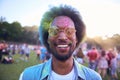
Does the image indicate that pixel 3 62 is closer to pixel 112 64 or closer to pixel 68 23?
pixel 112 64

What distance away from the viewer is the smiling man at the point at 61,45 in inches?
57.0

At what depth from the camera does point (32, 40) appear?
2111 millimetres

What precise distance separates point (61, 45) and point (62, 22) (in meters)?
0.15

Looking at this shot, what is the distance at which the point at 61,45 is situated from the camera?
4.72 feet

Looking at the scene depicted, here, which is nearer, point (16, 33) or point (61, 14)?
point (61, 14)

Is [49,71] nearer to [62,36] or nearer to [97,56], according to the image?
[62,36]

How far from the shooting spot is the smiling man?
145 cm

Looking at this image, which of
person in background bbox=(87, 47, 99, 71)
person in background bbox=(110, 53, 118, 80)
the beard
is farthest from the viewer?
person in background bbox=(110, 53, 118, 80)

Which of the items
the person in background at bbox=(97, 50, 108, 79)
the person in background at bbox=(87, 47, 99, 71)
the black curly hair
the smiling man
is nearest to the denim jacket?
the smiling man

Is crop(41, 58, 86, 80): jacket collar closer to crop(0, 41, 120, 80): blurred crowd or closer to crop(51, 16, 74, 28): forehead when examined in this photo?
crop(51, 16, 74, 28): forehead

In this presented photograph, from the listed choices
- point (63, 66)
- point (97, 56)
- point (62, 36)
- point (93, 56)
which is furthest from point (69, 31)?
point (97, 56)

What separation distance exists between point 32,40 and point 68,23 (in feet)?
2.13

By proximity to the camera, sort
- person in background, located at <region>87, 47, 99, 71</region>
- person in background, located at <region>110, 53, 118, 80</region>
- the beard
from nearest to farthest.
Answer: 1. the beard
2. person in background, located at <region>87, 47, 99, 71</region>
3. person in background, located at <region>110, 53, 118, 80</region>

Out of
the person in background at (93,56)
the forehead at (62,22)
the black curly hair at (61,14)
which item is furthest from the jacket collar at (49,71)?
the person in background at (93,56)
